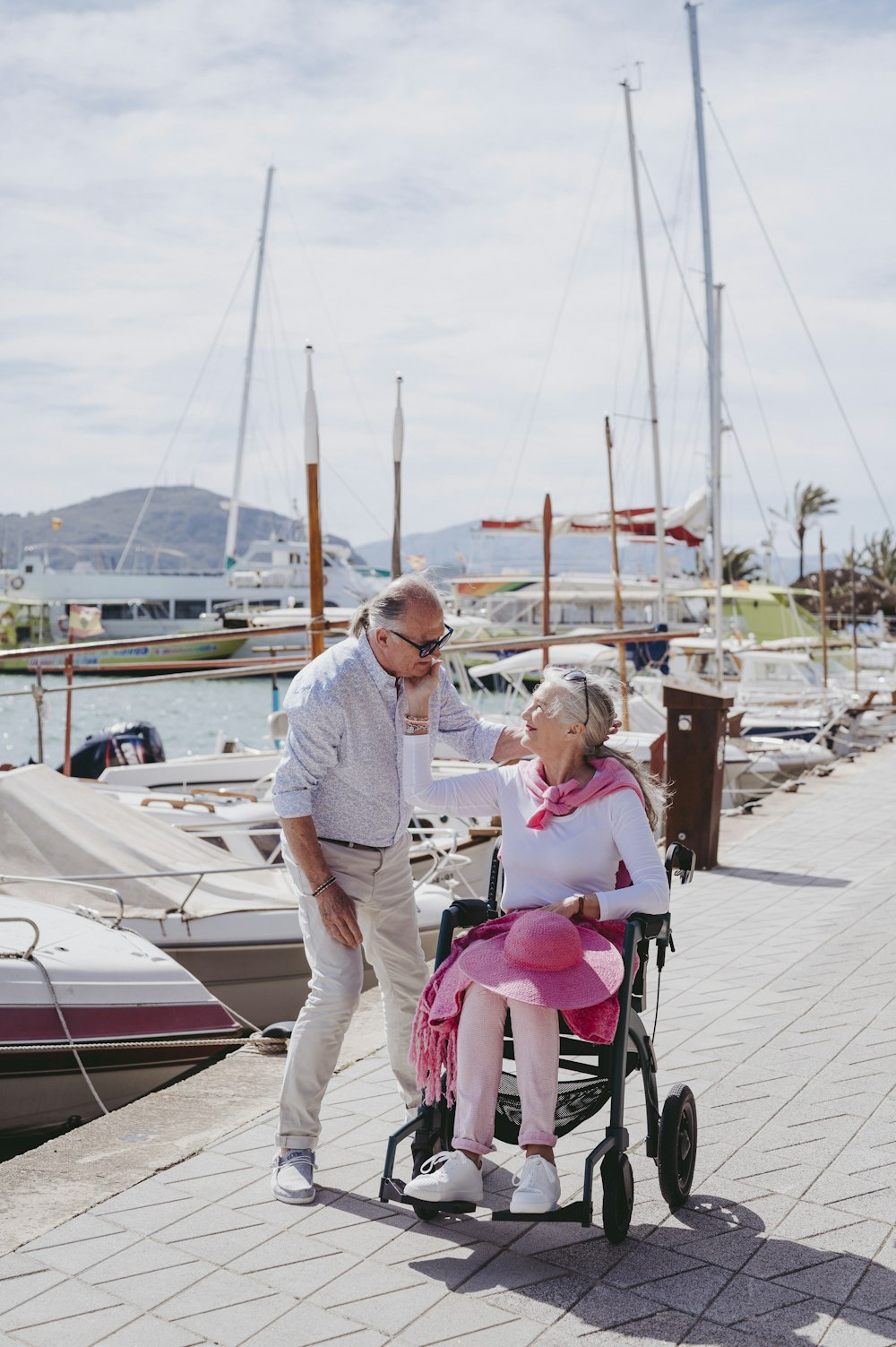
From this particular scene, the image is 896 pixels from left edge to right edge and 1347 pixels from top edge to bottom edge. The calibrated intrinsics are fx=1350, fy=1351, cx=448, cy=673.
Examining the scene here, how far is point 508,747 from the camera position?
3.94 m

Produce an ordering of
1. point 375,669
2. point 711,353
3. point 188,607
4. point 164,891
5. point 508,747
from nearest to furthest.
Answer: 1. point 375,669
2. point 508,747
3. point 164,891
4. point 711,353
5. point 188,607

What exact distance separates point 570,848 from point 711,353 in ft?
67.3

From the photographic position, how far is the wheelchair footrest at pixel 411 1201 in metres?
3.28

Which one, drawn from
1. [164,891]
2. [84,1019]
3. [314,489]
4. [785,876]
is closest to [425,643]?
[84,1019]

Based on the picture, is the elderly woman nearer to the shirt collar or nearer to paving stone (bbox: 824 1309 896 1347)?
the shirt collar

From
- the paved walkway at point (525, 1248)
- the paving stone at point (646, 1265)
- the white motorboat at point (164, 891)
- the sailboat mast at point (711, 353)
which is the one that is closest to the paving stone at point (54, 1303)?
the paved walkway at point (525, 1248)

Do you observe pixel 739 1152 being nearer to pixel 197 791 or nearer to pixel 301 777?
pixel 301 777

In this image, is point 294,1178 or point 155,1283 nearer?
point 155,1283

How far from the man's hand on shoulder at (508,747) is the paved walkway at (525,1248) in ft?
3.82

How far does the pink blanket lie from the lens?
11.0 ft

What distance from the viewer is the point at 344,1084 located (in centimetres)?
466

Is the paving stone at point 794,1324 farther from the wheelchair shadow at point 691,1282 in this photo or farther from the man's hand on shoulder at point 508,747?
the man's hand on shoulder at point 508,747

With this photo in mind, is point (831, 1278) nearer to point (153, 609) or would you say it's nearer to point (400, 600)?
point (400, 600)

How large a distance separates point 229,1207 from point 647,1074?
3.79ft
